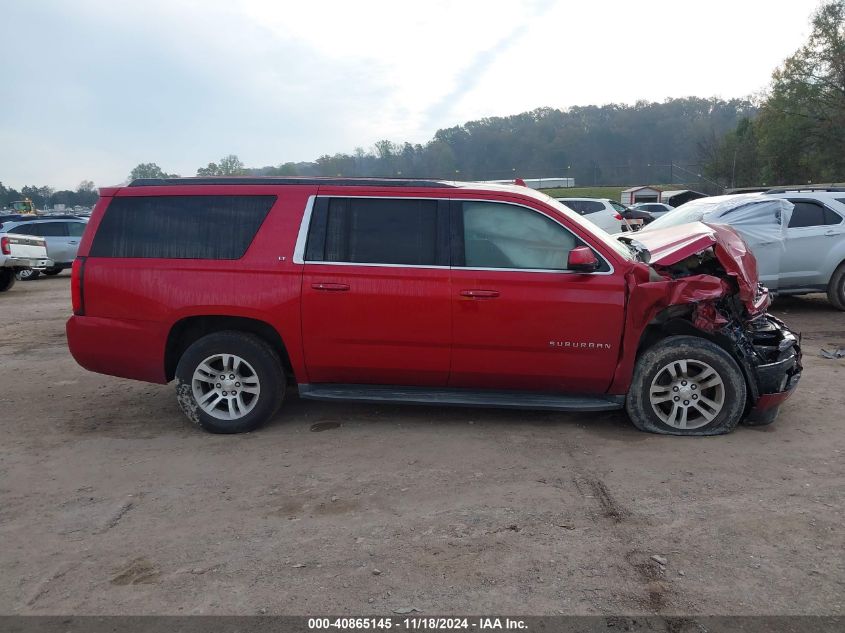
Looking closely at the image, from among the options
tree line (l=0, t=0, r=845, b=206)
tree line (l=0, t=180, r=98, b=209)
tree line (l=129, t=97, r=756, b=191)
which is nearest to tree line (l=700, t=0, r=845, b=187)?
tree line (l=0, t=0, r=845, b=206)

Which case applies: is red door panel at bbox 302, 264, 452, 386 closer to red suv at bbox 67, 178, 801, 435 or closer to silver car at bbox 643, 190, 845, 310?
red suv at bbox 67, 178, 801, 435

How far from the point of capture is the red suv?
4.58 metres

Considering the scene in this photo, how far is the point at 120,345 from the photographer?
16.1ft

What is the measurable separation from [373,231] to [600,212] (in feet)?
50.4

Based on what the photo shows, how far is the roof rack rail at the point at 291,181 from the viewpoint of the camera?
489cm

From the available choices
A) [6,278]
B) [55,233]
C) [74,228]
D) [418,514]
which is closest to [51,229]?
[55,233]

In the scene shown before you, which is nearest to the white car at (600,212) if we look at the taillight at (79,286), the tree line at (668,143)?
the tree line at (668,143)

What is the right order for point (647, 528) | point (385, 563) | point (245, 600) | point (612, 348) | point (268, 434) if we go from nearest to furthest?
point (245, 600) < point (385, 563) < point (647, 528) < point (612, 348) < point (268, 434)

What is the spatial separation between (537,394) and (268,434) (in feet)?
6.90

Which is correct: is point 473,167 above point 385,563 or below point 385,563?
above

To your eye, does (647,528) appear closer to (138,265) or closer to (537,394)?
(537,394)

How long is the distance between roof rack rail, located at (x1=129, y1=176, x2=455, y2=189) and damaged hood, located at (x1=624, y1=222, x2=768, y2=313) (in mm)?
1717

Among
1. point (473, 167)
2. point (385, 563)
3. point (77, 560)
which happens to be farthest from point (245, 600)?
Answer: point (473, 167)

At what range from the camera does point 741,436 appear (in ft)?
15.3
